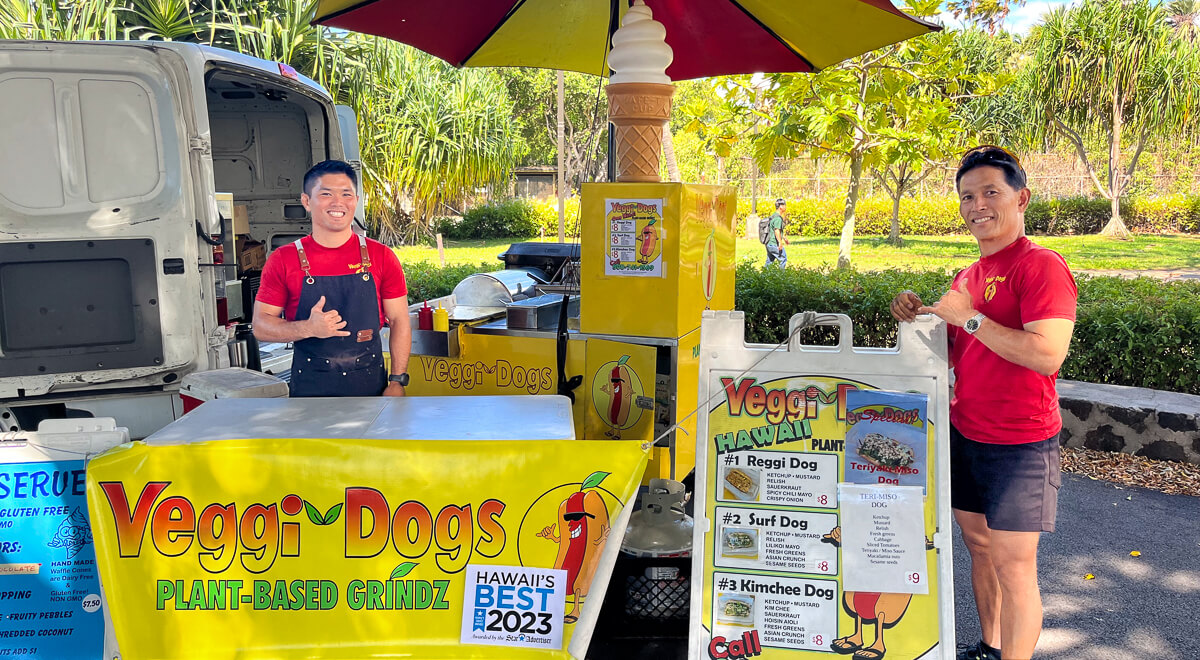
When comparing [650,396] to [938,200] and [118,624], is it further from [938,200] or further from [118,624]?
[938,200]

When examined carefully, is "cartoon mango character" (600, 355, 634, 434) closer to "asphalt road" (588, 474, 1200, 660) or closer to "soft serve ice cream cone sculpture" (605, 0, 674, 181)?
"soft serve ice cream cone sculpture" (605, 0, 674, 181)

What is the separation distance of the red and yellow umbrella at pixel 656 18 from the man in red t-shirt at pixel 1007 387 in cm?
128

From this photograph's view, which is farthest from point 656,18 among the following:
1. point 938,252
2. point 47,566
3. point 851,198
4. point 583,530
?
point 938,252

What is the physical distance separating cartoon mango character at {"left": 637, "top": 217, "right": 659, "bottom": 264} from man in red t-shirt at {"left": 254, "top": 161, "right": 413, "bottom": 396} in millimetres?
1046

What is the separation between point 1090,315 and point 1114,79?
2190 centimetres

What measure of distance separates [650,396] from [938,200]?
88.9 feet

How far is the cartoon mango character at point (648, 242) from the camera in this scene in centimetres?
348

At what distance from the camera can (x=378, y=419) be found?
272 cm

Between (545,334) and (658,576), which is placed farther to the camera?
(545,334)

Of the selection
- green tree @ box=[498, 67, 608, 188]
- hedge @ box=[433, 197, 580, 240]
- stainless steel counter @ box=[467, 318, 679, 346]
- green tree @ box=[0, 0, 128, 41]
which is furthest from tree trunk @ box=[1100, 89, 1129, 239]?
stainless steel counter @ box=[467, 318, 679, 346]

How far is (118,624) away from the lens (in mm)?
2342

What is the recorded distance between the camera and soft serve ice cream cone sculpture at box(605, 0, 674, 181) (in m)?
3.53

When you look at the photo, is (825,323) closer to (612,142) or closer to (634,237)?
(634,237)

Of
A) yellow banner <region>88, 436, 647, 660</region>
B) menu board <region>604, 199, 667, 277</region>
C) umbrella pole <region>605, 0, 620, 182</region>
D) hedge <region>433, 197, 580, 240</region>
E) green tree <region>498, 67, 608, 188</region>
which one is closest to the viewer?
yellow banner <region>88, 436, 647, 660</region>
